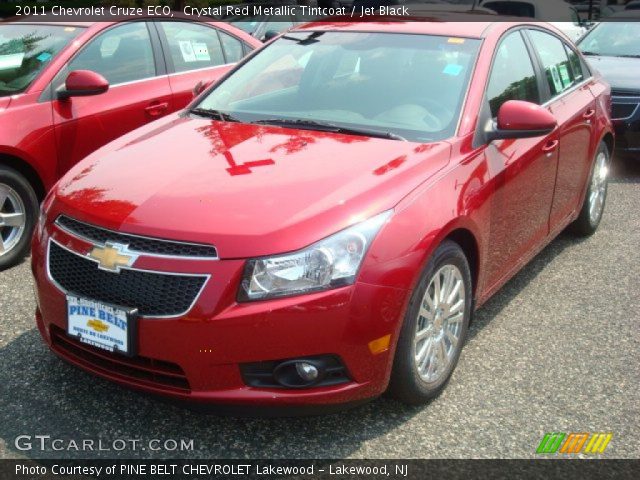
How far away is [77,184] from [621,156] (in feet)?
20.4

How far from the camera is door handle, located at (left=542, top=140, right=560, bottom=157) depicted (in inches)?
166

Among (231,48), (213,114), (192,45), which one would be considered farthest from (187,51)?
(213,114)

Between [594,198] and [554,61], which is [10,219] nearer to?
[554,61]

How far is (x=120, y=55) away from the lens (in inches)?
221

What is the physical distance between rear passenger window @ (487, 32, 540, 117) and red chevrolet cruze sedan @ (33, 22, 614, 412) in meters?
0.01

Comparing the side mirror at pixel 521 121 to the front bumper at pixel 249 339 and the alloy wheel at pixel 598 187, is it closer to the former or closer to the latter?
the front bumper at pixel 249 339

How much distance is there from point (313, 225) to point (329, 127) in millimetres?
1038

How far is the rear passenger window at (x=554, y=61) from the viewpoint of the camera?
15.4ft

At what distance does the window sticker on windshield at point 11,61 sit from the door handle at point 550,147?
3442mm

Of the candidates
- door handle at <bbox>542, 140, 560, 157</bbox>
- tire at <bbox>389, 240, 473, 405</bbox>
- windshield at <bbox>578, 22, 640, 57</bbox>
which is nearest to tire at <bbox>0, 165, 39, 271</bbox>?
tire at <bbox>389, 240, 473, 405</bbox>

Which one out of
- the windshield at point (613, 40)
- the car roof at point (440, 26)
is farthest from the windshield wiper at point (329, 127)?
the windshield at point (613, 40)

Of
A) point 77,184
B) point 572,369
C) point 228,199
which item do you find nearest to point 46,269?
point 77,184

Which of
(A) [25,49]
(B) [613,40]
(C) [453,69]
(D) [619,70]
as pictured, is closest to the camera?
(C) [453,69]

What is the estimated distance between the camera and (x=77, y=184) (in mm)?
3348
